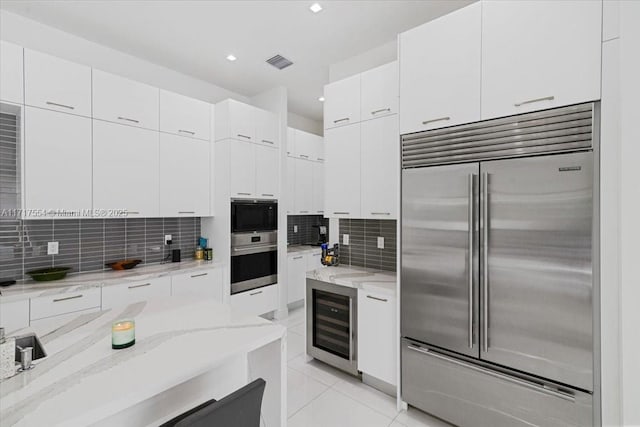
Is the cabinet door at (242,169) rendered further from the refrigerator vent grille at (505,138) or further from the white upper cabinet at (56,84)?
the refrigerator vent grille at (505,138)

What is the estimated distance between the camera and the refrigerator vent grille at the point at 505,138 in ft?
4.98

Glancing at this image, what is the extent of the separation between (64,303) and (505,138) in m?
3.44

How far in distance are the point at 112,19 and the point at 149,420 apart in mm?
3190

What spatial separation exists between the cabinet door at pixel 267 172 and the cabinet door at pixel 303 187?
0.64 meters

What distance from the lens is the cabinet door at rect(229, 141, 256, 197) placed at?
347 cm

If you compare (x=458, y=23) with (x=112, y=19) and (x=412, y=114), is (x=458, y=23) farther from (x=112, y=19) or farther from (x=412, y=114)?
(x=112, y=19)

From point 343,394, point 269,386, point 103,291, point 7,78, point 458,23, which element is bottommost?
point 343,394

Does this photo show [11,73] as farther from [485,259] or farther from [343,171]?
[485,259]

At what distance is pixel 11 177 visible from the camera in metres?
2.51

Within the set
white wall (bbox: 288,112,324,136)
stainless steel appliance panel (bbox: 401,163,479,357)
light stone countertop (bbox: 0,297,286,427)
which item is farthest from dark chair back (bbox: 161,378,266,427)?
white wall (bbox: 288,112,324,136)

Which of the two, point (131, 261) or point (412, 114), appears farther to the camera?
point (131, 261)

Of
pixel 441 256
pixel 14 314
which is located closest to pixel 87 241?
pixel 14 314

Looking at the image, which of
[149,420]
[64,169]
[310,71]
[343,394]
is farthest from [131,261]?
[310,71]
